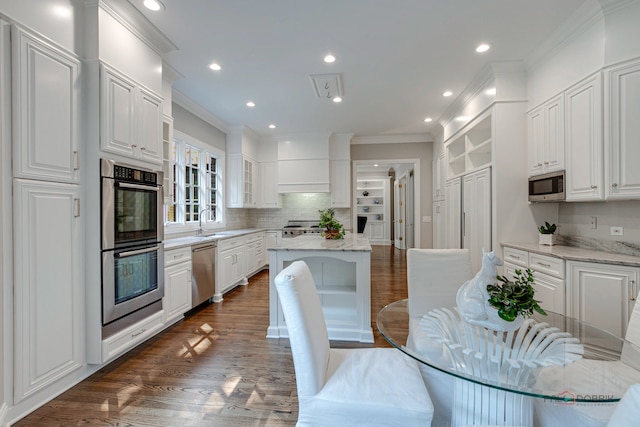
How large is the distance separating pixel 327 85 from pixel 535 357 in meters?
3.37

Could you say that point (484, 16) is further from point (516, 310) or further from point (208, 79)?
point (208, 79)

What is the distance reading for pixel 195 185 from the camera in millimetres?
4445

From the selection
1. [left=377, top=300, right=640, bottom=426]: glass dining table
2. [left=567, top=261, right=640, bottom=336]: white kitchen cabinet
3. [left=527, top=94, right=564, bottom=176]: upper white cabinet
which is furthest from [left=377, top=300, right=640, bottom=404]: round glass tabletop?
[left=527, top=94, right=564, bottom=176]: upper white cabinet

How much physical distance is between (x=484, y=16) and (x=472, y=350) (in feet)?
8.58

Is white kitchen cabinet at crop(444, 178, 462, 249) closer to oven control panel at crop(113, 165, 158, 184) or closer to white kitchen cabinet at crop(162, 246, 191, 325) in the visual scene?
white kitchen cabinet at crop(162, 246, 191, 325)

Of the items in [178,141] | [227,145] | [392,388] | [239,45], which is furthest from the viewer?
[227,145]

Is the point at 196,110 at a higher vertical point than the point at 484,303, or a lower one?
higher

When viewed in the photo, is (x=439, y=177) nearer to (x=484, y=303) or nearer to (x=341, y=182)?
(x=341, y=182)

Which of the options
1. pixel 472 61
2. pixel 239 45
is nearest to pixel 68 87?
pixel 239 45

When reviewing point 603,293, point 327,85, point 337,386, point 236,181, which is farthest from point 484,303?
point 236,181

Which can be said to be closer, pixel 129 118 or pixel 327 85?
pixel 129 118

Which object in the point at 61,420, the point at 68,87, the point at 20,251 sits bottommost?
the point at 61,420

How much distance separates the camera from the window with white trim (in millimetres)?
4008

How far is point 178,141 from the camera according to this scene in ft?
13.1
